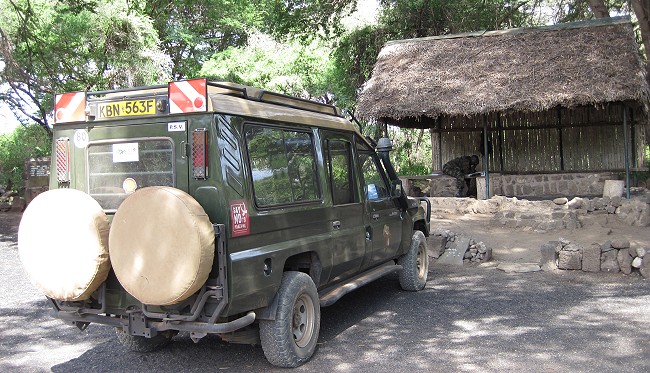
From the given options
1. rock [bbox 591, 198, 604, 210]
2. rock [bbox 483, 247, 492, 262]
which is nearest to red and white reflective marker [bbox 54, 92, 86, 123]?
rock [bbox 483, 247, 492, 262]

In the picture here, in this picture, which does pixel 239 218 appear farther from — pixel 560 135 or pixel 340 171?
pixel 560 135

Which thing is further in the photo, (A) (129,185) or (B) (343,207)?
(B) (343,207)

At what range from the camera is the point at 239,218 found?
4.18 m

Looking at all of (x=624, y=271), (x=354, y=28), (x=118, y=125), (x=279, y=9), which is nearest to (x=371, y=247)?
(x=118, y=125)

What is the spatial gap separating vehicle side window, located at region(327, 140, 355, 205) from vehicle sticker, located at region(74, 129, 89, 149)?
2.21m

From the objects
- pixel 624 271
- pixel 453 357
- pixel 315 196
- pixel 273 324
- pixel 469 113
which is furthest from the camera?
pixel 469 113

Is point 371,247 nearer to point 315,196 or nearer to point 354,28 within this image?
point 315,196

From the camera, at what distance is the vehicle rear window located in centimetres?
438

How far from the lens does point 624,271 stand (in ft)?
26.4

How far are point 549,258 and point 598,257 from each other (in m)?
0.68

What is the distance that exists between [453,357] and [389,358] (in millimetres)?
543

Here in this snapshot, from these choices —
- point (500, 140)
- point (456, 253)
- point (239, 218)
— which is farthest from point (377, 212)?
point (500, 140)

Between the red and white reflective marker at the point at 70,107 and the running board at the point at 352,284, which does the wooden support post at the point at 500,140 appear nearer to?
the running board at the point at 352,284

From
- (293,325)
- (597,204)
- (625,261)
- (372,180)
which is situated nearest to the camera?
(293,325)
